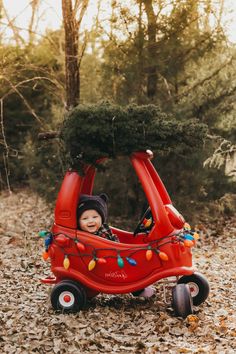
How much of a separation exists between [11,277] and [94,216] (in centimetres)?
169

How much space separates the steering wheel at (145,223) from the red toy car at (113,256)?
60 cm

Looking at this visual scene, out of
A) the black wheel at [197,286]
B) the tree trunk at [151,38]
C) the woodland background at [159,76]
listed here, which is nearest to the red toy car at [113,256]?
the black wheel at [197,286]

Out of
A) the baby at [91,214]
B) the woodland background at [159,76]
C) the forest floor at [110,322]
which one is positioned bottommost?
the forest floor at [110,322]

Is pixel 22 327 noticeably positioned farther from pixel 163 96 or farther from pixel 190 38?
pixel 190 38

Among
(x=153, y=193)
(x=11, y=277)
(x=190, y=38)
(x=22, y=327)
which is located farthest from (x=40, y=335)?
(x=190, y=38)

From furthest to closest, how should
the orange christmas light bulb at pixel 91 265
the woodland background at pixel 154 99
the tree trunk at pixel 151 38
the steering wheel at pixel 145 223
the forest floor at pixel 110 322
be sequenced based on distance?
the tree trunk at pixel 151 38 → the woodland background at pixel 154 99 → the steering wheel at pixel 145 223 → the orange christmas light bulb at pixel 91 265 → the forest floor at pixel 110 322

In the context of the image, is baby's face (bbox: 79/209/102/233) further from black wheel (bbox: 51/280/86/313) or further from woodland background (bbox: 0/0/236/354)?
woodland background (bbox: 0/0/236/354)

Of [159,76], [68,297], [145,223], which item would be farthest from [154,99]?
[68,297]

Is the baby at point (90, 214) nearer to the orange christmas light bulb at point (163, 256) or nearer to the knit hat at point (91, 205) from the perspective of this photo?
the knit hat at point (91, 205)

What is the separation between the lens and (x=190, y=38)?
807 centimetres

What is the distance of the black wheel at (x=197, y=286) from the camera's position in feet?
15.6

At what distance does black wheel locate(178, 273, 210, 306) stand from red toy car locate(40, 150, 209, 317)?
0.39ft

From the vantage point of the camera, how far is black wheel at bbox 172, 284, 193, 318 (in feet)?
14.6

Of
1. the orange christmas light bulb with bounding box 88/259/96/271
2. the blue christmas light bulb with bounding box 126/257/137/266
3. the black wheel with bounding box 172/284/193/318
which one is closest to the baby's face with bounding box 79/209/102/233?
the orange christmas light bulb with bounding box 88/259/96/271
